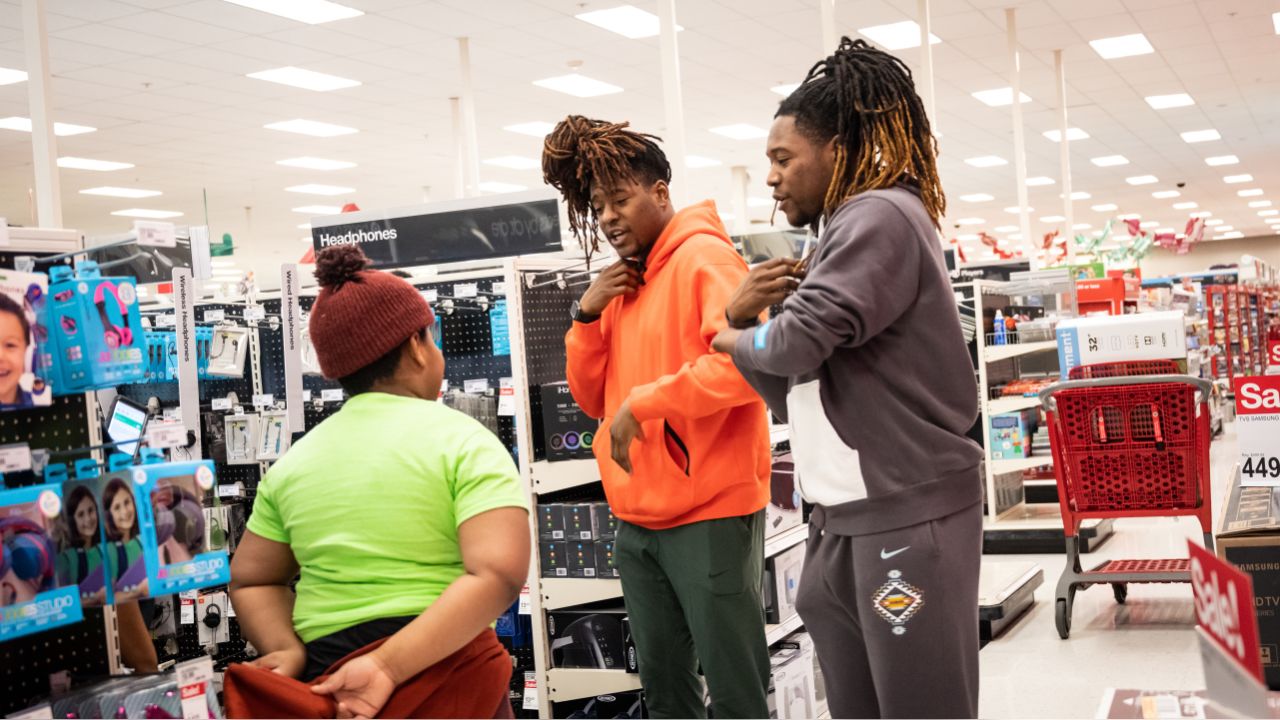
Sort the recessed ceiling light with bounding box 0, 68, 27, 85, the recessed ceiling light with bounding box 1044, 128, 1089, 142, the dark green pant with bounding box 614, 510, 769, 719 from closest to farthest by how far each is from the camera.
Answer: the dark green pant with bounding box 614, 510, 769, 719, the recessed ceiling light with bounding box 0, 68, 27, 85, the recessed ceiling light with bounding box 1044, 128, 1089, 142

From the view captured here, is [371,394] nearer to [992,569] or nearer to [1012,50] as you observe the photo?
[992,569]

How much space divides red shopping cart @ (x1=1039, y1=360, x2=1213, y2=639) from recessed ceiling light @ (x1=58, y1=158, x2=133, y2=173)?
1369 cm

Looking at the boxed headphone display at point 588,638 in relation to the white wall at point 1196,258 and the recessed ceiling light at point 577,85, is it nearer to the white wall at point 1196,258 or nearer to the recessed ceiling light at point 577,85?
the recessed ceiling light at point 577,85

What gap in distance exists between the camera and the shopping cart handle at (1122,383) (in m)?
4.64

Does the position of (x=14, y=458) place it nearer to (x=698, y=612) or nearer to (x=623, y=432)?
(x=623, y=432)

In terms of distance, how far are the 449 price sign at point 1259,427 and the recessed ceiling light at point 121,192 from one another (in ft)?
54.3

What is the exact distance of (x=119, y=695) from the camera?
2041mm

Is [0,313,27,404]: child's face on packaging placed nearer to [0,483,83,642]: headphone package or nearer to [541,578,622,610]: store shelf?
[0,483,83,642]: headphone package

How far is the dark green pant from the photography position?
8.46ft

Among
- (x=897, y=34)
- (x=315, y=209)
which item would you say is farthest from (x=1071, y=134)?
(x=315, y=209)

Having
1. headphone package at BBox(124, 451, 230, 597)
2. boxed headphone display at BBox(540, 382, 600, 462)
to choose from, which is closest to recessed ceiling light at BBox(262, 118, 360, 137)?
boxed headphone display at BBox(540, 382, 600, 462)

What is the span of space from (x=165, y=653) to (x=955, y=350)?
4603mm

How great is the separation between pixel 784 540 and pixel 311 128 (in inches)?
465

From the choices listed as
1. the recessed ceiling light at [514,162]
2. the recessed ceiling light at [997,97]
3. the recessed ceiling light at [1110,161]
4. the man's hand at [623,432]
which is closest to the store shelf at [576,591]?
the man's hand at [623,432]
